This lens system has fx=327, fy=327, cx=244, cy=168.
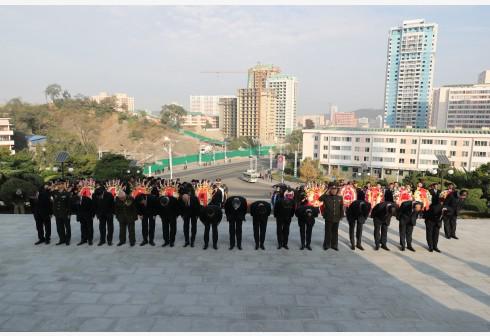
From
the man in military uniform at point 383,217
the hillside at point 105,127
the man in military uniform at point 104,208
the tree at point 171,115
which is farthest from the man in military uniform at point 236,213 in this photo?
the tree at point 171,115

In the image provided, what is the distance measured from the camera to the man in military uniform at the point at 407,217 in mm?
7402

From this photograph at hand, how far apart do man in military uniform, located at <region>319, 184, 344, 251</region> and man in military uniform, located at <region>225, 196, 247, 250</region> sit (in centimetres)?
184

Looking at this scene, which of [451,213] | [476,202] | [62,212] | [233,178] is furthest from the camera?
[233,178]

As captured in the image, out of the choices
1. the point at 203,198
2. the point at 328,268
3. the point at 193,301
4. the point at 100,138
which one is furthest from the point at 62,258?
the point at 100,138

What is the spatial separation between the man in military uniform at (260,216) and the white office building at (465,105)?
106869 mm

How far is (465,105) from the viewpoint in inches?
3755

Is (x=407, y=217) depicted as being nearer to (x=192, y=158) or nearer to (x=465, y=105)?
(x=192, y=158)

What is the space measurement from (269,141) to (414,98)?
1744 inches

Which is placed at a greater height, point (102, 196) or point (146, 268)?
point (102, 196)

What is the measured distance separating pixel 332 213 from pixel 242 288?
284 cm

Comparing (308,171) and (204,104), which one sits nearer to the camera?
(308,171)

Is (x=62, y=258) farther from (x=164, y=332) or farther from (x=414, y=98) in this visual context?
(x=414, y=98)

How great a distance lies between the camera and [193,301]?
5.09 meters

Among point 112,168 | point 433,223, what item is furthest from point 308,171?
point 433,223
